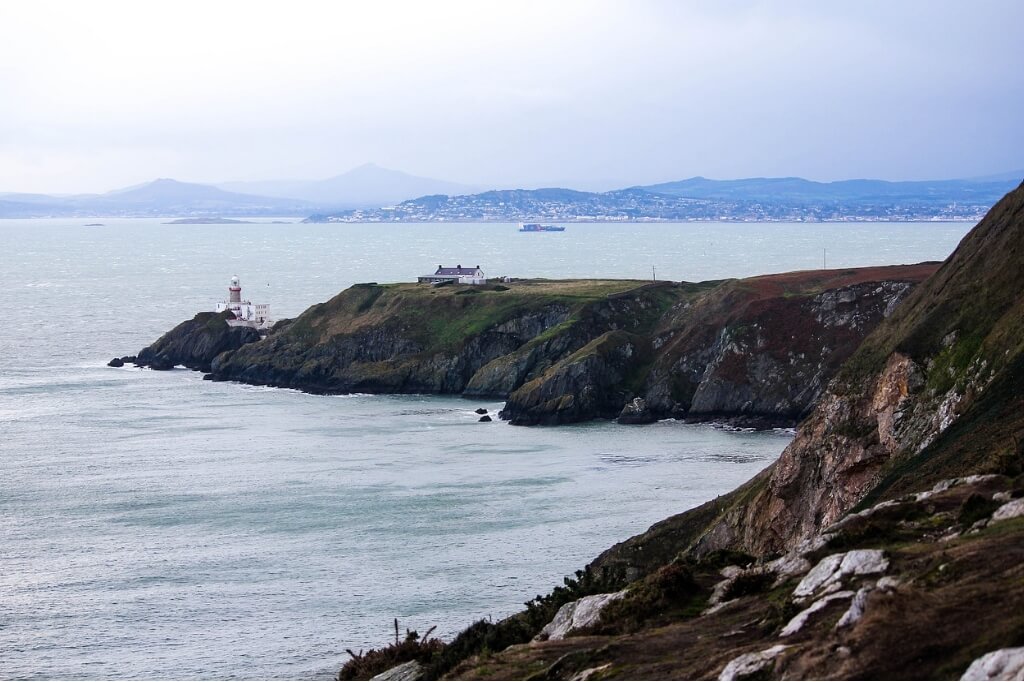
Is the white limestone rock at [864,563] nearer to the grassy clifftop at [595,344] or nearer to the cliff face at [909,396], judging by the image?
the cliff face at [909,396]

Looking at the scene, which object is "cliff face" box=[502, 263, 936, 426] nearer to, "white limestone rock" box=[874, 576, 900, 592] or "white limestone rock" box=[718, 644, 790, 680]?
"white limestone rock" box=[874, 576, 900, 592]

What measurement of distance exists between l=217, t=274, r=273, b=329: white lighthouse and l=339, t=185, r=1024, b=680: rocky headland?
78679 mm

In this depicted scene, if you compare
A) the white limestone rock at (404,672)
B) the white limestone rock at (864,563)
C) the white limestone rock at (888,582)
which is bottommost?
the white limestone rock at (404,672)

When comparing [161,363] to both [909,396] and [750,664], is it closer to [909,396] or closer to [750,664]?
[909,396]

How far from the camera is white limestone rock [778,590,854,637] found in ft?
65.3

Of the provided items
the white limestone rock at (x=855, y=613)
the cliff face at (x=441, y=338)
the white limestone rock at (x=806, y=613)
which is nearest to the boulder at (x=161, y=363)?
the cliff face at (x=441, y=338)

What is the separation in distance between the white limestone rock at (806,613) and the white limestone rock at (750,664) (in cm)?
79

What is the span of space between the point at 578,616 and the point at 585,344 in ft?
250

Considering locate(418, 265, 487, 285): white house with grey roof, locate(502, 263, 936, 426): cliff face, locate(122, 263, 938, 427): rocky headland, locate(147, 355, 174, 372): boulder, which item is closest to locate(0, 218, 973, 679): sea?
locate(502, 263, 936, 426): cliff face

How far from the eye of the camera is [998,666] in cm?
1530

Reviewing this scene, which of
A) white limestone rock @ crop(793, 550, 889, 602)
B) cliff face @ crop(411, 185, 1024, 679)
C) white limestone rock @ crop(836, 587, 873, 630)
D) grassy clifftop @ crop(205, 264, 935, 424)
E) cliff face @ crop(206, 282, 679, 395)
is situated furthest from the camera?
cliff face @ crop(206, 282, 679, 395)

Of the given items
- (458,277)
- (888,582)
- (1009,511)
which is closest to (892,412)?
(1009,511)

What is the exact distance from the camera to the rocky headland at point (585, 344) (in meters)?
90.6

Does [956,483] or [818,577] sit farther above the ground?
[956,483]
